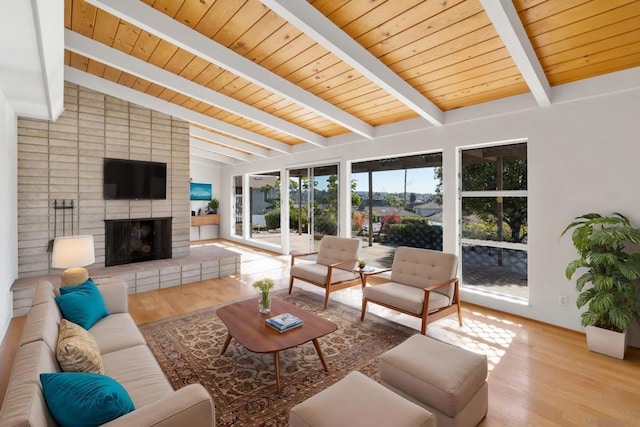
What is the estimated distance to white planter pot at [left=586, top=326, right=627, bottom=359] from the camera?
289 centimetres

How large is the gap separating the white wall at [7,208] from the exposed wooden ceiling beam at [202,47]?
179cm

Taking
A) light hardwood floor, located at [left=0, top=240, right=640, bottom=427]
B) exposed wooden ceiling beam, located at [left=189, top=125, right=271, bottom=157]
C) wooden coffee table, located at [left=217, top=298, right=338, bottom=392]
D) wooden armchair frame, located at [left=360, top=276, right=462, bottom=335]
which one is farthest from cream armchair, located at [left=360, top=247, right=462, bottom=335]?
exposed wooden ceiling beam, located at [left=189, top=125, right=271, bottom=157]

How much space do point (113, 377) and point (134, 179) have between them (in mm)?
4376

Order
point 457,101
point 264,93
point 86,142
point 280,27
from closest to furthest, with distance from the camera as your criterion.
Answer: point 280,27 < point 457,101 < point 264,93 < point 86,142

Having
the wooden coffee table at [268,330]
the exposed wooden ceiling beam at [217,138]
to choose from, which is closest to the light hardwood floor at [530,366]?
the wooden coffee table at [268,330]

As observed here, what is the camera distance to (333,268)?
4.43m

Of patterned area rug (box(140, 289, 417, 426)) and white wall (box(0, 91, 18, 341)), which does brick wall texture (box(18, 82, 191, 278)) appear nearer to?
white wall (box(0, 91, 18, 341))

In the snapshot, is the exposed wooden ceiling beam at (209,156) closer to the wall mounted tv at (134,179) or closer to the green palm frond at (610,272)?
the wall mounted tv at (134,179)

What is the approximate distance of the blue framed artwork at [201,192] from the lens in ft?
32.9

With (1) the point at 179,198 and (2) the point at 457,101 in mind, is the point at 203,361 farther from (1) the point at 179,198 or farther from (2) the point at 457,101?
(2) the point at 457,101

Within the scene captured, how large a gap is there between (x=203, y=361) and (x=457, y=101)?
14.2 ft

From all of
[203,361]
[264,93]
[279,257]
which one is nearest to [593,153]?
[264,93]

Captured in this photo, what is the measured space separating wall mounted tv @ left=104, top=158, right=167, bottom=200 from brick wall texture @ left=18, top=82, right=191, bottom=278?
0.10 metres

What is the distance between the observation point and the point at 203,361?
2.85m
